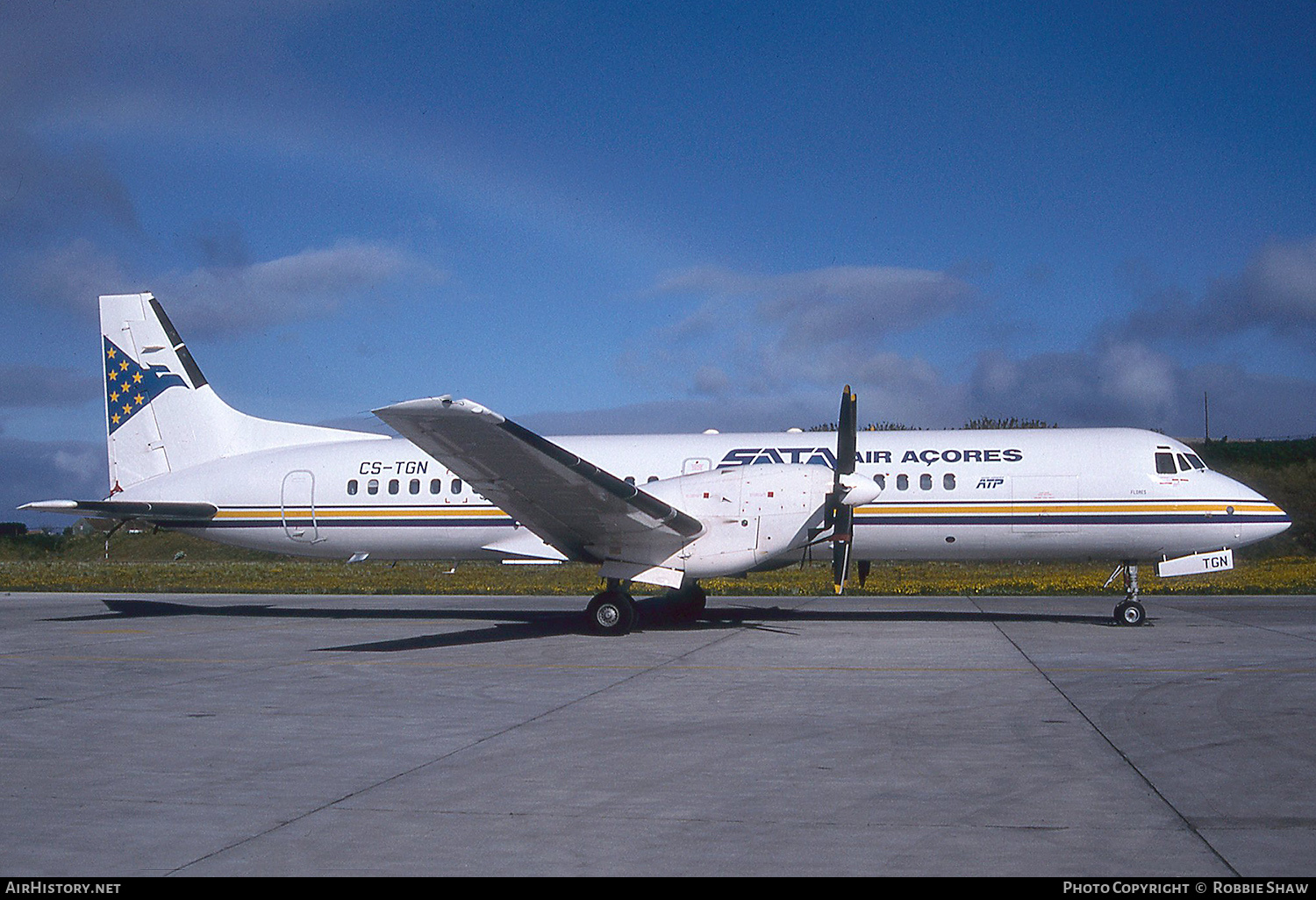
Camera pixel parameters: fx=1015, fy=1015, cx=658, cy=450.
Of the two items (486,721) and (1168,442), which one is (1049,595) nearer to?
(1168,442)

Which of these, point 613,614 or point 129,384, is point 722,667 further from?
point 129,384

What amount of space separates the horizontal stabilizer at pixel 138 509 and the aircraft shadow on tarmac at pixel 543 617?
2.49 meters

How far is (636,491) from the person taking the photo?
14.3 m

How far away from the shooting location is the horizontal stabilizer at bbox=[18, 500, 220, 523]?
17203 mm

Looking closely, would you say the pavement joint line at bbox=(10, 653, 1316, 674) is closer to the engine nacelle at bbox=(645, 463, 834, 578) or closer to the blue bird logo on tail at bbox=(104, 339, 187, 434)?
the engine nacelle at bbox=(645, 463, 834, 578)

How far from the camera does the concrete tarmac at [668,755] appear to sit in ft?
18.1

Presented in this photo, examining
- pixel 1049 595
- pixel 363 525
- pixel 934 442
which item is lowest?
pixel 1049 595

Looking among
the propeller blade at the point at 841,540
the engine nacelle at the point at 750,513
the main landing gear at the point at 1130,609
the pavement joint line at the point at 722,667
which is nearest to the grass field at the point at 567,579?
the main landing gear at the point at 1130,609

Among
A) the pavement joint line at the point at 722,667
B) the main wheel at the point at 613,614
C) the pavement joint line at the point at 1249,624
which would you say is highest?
Answer: the main wheel at the point at 613,614

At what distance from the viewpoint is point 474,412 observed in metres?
12.8

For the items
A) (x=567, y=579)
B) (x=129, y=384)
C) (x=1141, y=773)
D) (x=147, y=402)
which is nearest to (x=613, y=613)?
(x=1141, y=773)

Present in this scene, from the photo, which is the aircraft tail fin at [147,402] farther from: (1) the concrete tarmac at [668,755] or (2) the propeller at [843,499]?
(2) the propeller at [843,499]

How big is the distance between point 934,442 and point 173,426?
15.3 meters

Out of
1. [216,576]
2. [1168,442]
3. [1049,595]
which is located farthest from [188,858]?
[216,576]
